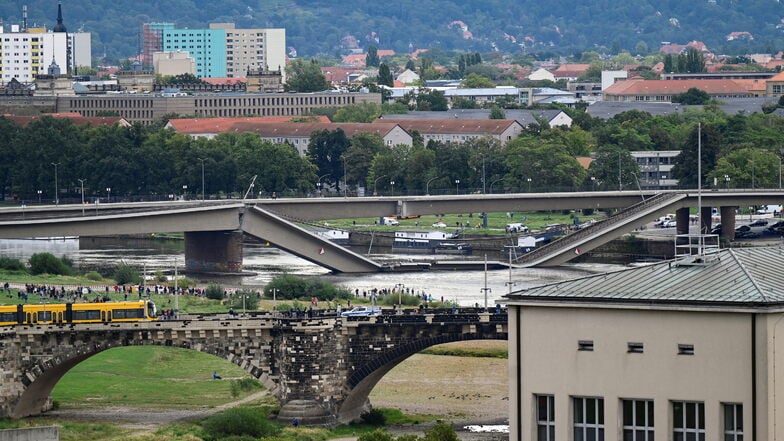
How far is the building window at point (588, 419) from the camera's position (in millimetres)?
25828

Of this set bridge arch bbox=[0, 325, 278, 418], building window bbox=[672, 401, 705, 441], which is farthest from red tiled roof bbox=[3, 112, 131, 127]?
building window bbox=[672, 401, 705, 441]

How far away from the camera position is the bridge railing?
99.1 metres

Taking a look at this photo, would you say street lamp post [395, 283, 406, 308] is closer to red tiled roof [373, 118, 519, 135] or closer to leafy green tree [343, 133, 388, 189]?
leafy green tree [343, 133, 388, 189]

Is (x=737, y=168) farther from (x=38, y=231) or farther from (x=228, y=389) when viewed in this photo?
(x=228, y=389)

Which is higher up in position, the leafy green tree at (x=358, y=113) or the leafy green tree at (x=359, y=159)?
the leafy green tree at (x=358, y=113)

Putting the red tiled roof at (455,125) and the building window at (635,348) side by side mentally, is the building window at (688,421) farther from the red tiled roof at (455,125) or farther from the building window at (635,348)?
the red tiled roof at (455,125)

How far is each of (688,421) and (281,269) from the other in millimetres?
73488

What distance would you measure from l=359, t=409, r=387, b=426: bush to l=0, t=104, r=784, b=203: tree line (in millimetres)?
61914

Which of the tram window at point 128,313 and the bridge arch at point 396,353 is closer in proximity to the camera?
the bridge arch at point 396,353

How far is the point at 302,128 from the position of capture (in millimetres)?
156625

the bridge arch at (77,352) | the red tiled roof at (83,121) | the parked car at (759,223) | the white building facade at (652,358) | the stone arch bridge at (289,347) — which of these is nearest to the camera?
the white building facade at (652,358)

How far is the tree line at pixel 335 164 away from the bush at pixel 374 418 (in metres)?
61.9

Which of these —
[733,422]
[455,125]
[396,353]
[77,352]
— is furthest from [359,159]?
[733,422]

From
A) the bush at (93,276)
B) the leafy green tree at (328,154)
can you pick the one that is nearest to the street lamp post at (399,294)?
the bush at (93,276)
